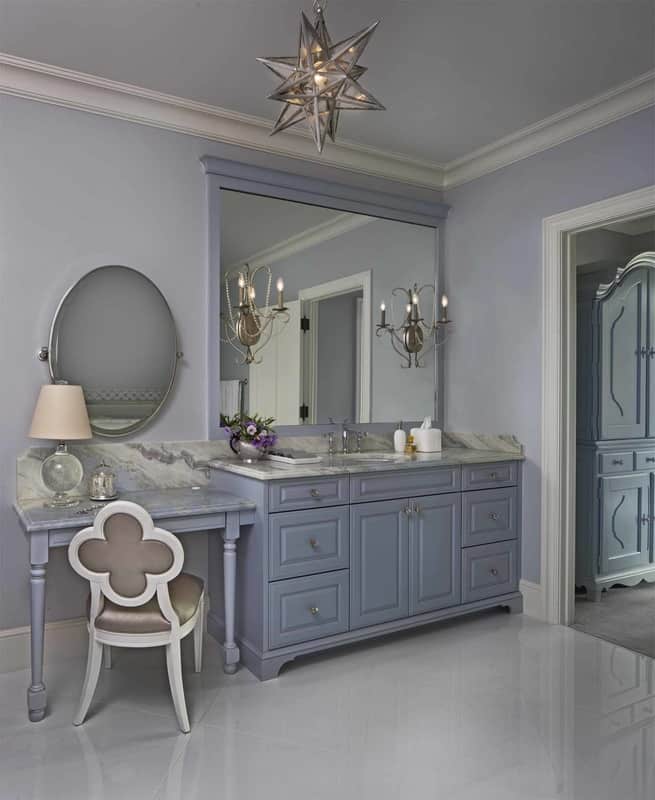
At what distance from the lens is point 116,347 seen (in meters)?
3.03

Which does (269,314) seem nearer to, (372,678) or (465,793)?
(372,678)

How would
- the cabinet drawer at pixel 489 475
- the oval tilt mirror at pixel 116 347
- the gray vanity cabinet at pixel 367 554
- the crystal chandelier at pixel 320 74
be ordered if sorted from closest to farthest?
1. the crystal chandelier at pixel 320 74
2. the gray vanity cabinet at pixel 367 554
3. the oval tilt mirror at pixel 116 347
4. the cabinet drawer at pixel 489 475

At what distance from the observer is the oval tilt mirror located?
9.52 feet

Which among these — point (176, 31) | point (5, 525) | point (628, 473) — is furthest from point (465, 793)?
point (176, 31)

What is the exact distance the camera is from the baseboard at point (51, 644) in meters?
2.78

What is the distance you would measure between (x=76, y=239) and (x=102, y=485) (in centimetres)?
117

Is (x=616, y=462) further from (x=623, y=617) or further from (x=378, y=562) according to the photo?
(x=378, y=562)

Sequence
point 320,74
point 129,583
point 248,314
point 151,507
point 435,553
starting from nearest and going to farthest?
point 320,74, point 129,583, point 151,507, point 435,553, point 248,314

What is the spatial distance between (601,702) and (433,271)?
2.63 meters

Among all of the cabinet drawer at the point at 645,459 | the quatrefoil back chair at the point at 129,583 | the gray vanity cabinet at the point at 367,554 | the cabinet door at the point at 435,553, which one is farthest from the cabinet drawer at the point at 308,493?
the cabinet drawer at the point at 645,459

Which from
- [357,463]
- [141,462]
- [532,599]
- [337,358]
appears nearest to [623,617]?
[532,599]

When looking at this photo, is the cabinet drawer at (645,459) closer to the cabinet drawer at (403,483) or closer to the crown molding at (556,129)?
the cabinet drawer at (403,483)

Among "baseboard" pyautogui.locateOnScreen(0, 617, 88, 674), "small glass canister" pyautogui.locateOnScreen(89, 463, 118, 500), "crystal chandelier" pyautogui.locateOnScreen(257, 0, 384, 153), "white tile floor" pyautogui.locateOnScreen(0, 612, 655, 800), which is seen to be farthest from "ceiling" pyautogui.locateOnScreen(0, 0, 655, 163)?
"white tile floor" pyautogui.locateOnScreen(0, 612, 655, 800)

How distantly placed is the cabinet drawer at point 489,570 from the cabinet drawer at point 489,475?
341 millimetres
